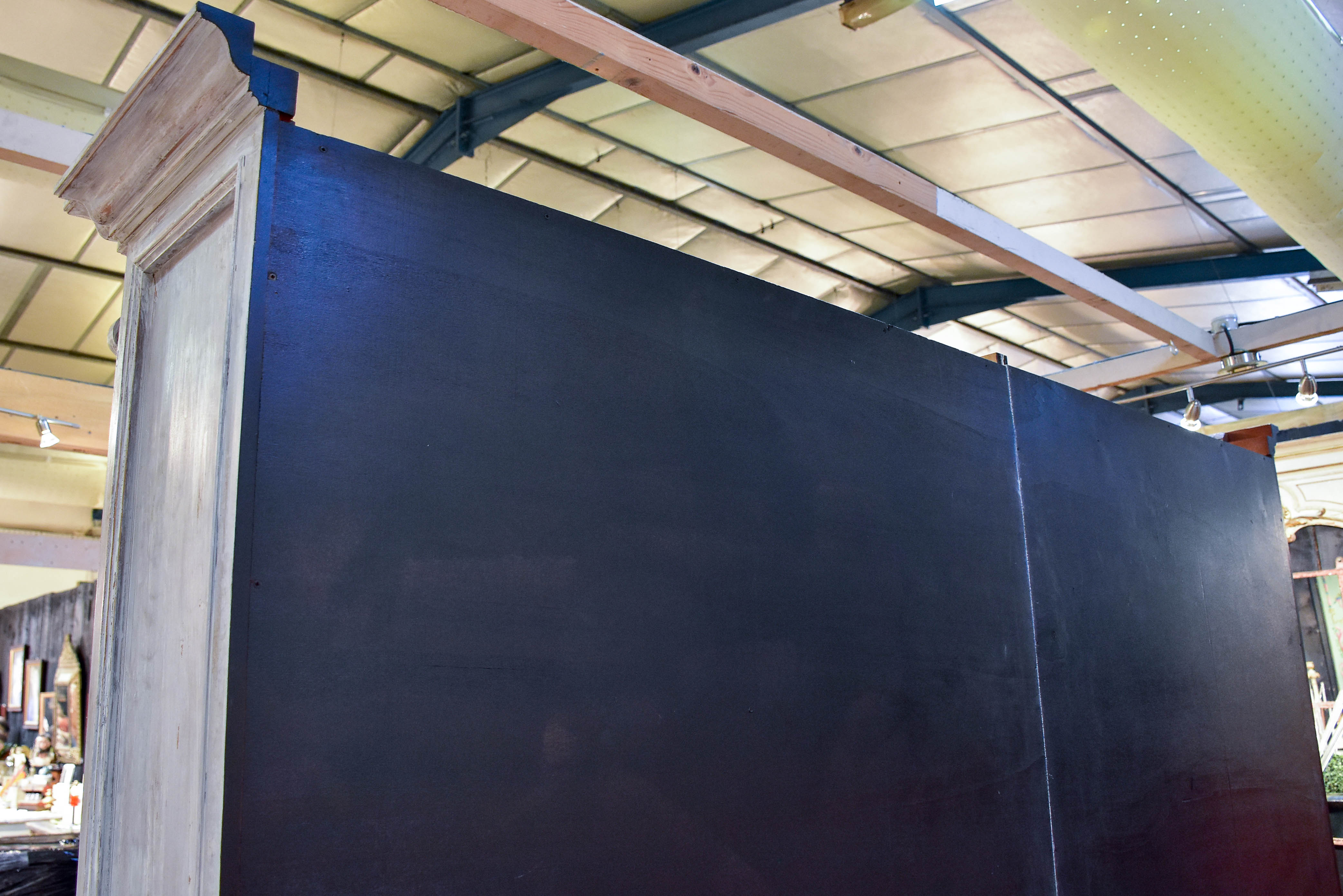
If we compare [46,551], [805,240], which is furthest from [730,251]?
[46,551]

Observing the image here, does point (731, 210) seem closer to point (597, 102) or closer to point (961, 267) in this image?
point (597, 102)

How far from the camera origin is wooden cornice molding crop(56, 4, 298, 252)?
1383 mm

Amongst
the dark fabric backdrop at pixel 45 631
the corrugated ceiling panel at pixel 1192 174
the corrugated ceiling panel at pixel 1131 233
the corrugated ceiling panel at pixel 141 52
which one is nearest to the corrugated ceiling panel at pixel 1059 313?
the corrugated ceiling panel at pixel 1131 233

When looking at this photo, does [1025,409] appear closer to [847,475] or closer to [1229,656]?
[847,475]

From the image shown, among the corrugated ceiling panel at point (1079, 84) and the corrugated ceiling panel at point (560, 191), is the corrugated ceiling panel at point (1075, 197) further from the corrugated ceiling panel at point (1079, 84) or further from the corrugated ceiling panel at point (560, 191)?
the corrugated ceiling panel at point (560, 191)

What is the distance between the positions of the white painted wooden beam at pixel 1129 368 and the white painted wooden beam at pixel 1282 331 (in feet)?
0.63

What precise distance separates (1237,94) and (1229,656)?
1.97 metres

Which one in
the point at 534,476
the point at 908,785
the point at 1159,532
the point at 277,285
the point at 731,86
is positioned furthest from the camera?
the point at 1159,532

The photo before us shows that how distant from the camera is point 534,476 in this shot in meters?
1.60

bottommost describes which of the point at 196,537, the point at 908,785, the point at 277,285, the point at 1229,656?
the point at 908,785

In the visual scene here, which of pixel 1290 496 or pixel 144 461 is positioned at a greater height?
pixel 1290 496

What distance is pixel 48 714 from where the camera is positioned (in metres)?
8.70

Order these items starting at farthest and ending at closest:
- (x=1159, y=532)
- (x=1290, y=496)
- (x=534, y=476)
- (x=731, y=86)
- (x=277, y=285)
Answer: (x=1290, y=496)
(x=1159, y=532)
(x=731, y=86)
(x=534, y=476)
(x=277, y=285)

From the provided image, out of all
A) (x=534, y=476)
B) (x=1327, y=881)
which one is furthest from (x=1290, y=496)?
(x=534, y=476)
